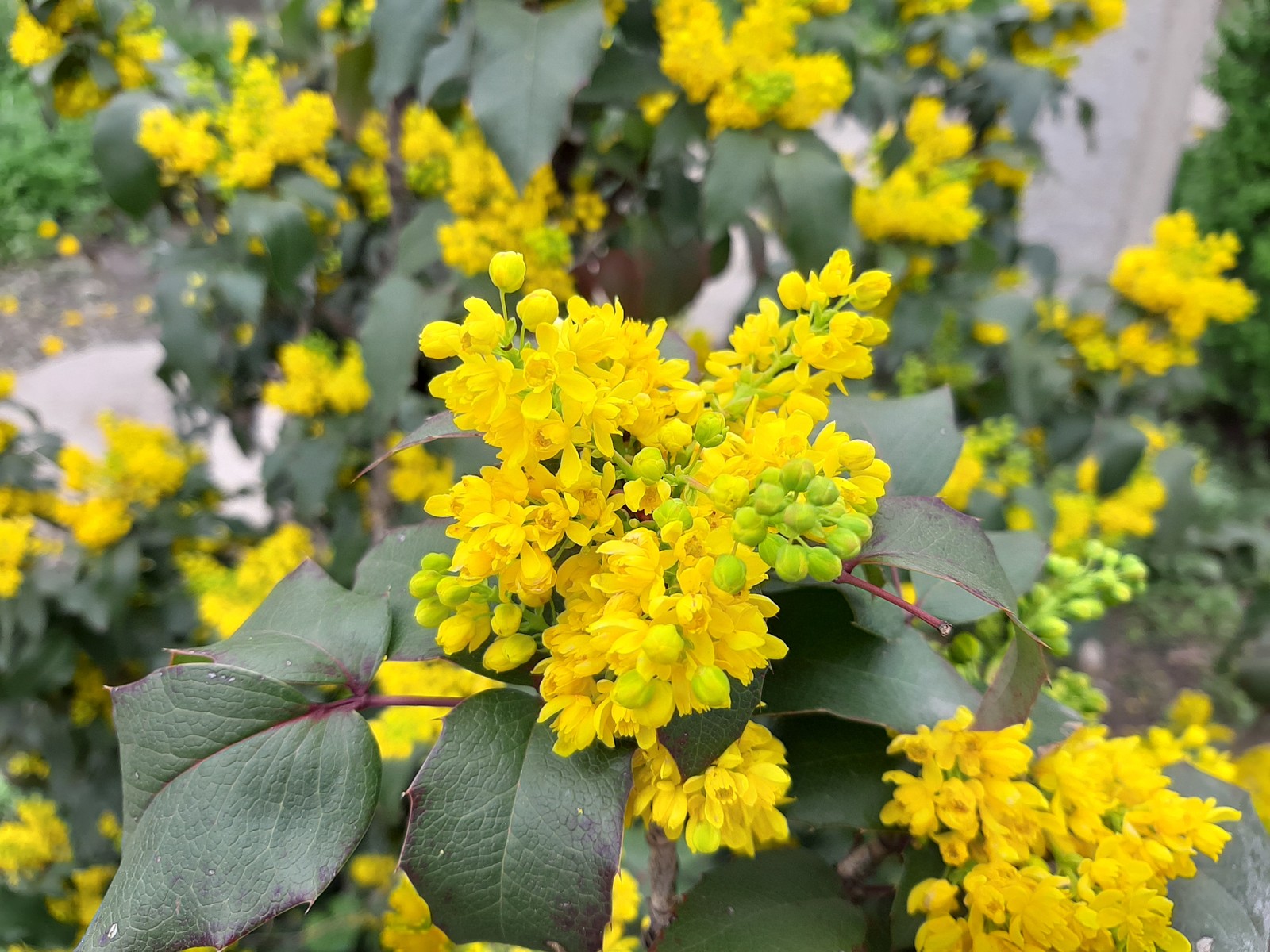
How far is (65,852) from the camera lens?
1.09m

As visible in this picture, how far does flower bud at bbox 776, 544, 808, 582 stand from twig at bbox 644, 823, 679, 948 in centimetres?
23

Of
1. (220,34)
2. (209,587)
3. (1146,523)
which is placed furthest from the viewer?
(220,34)

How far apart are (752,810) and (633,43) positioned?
81 cm

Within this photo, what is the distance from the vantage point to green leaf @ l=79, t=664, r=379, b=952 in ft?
1.22

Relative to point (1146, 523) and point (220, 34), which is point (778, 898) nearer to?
point (1146, 523)

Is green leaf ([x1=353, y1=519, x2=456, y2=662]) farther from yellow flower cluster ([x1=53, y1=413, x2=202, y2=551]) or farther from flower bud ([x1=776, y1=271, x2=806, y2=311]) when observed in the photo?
yellow flower cluster ([x1=53, y1=413, x2=202, y2=551])

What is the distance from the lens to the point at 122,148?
2.83 feet

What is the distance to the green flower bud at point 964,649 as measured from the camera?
54cm

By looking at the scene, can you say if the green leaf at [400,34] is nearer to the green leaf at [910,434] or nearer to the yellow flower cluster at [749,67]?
the yellow flower cluster at [749,67]

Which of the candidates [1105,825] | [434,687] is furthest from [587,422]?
[434,687]

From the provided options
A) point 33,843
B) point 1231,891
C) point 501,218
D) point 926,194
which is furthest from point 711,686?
point 33,843

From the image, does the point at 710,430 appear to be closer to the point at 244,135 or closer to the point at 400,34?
the point at 400,34

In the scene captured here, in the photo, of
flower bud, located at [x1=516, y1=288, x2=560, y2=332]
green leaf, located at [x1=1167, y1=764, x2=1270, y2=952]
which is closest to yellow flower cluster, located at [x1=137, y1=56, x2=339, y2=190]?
flower bud, located at [x1=516, y1=288, x2=560, y2=332]

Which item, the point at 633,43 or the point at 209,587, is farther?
the point at 209,587
